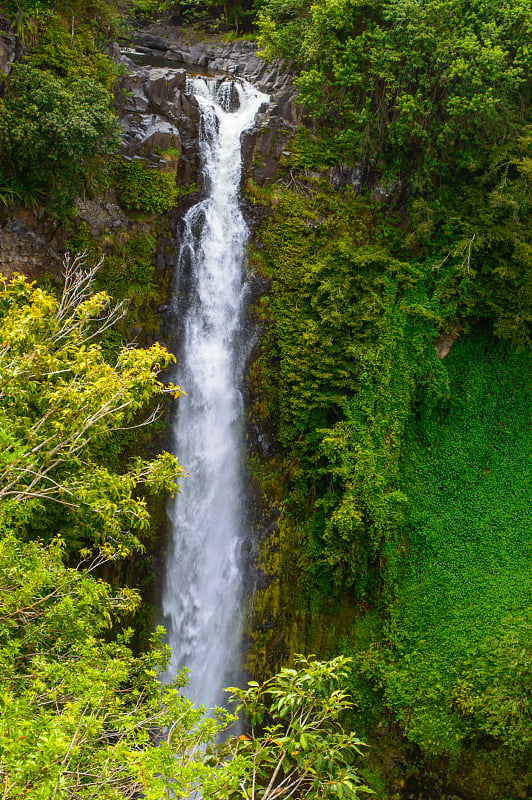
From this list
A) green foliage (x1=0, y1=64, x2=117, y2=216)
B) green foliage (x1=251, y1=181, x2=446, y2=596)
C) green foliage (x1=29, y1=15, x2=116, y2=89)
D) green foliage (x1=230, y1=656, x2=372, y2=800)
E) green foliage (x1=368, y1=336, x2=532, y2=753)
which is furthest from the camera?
green foliage (x1=29, y1=15, x2=116, y2=89)

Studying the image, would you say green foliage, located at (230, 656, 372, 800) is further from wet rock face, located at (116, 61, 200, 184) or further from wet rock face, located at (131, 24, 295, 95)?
wet rock face, located at (131, 24, 295, 95)

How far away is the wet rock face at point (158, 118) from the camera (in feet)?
43.4

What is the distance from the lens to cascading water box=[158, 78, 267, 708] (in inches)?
424

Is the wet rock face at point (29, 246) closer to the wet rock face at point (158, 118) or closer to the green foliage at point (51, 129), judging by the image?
the green foliage at point (51, 129)

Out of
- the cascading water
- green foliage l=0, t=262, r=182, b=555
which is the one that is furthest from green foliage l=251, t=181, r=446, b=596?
green foliage l=0, t=262, r=182, b=555

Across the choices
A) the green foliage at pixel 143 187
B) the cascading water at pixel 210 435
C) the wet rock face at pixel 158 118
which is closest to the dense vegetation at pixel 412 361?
the cascading water at pixel 210 435

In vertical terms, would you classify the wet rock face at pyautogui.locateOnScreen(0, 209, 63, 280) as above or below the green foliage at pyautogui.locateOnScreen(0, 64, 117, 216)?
below

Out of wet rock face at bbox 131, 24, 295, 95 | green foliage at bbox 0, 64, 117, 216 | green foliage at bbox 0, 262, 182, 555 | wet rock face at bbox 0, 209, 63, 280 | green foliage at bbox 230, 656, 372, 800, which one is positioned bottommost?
green foliage at bbox 230, 656, 372, 800

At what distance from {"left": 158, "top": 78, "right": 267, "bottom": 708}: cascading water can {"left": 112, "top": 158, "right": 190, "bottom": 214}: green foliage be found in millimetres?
699

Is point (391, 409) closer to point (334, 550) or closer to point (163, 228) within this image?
point (334, 550)

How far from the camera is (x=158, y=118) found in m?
13.7

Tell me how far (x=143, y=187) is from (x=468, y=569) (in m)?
11.6

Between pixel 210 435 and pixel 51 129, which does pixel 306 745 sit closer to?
pixel 210 435

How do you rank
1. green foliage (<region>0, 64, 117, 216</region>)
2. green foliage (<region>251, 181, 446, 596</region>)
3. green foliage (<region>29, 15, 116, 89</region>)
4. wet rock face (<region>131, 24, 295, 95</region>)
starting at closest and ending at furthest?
green foliage (<region>0, 64, 117, 216</region>) < green foliage (<region>251, 181, 446, 596</region>) < green foliage (<region>29, 15, 116, 89</region>) < wet rock face (<region>131, 24, 295, 95</region>)
